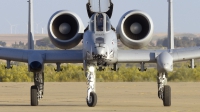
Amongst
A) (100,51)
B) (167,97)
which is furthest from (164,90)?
(100,51)

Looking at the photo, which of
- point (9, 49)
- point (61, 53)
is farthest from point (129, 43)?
point (9, 49)

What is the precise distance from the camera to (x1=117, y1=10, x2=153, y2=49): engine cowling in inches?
931

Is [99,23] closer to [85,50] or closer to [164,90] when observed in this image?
[85,50]

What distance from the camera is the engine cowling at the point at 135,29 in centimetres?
2364

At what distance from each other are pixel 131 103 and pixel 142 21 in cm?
299

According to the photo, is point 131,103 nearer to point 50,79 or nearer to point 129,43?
point 129,43

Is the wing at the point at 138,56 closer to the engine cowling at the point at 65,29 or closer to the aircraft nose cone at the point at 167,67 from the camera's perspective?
the aircraft nose cone at the point at 167,67

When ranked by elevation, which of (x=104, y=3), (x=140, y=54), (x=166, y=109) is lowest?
(x=166, y=109)

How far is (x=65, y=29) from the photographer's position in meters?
24.1

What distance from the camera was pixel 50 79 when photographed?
164ft

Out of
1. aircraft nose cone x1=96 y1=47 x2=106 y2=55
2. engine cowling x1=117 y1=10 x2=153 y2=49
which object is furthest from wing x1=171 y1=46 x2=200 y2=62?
aircraft nose cone x1=96 y1=47 x2=106 y2=55

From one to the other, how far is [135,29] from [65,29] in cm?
215

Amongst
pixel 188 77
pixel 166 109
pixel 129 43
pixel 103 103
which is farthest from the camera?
pixel 188 77

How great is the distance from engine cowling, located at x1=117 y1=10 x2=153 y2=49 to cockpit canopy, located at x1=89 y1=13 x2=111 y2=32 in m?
0.95
